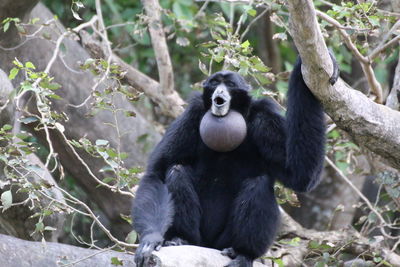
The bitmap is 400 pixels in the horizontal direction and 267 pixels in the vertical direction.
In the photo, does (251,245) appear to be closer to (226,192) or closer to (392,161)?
(226,192)

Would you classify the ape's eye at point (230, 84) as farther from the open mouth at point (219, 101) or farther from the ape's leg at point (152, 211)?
the ape's leg at point (152, 211)

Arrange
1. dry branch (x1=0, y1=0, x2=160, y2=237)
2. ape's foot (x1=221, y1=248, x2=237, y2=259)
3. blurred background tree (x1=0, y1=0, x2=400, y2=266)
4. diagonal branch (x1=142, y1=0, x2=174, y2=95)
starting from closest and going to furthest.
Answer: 1. ape's foot (x1=221, y1=248, x2=237, y2=259)
2. blurred background tree (x1=0, y1=0, x2=400, y2=266)
3. diagonal branch (x1=142, y1=0, x2=174, y2=95)
4. dry branch (x1=0, y1=0, x2=160, y2=237)

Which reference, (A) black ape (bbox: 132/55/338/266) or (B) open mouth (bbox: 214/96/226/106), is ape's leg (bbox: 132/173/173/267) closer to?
(A) black ape (bbox: 132/55/338/266)

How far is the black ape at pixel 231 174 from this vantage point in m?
5.81

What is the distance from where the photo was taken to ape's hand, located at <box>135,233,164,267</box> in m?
5.21

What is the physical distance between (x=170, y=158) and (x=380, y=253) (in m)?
2.36

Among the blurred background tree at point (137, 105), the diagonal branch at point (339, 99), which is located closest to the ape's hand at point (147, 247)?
the blurred background tree at point (137, 105)

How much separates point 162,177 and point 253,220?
90cm

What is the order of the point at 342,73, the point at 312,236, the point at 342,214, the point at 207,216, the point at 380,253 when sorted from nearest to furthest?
the point at 207,216, the point at 380,253, the point at 312,236, the point at 342,214, the point at 342,73

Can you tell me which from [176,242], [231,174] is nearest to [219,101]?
[231,174]

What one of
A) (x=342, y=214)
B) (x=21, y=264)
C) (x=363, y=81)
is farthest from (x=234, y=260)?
(x=363, y=81)

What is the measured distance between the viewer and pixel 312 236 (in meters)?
8.01

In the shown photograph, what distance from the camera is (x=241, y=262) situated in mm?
5965

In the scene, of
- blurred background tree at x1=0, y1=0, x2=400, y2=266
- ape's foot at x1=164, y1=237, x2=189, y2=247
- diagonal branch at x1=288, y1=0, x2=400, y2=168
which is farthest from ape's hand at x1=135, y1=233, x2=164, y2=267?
diagonal branch at x1=288, y1=0, x2=400, y2=168
